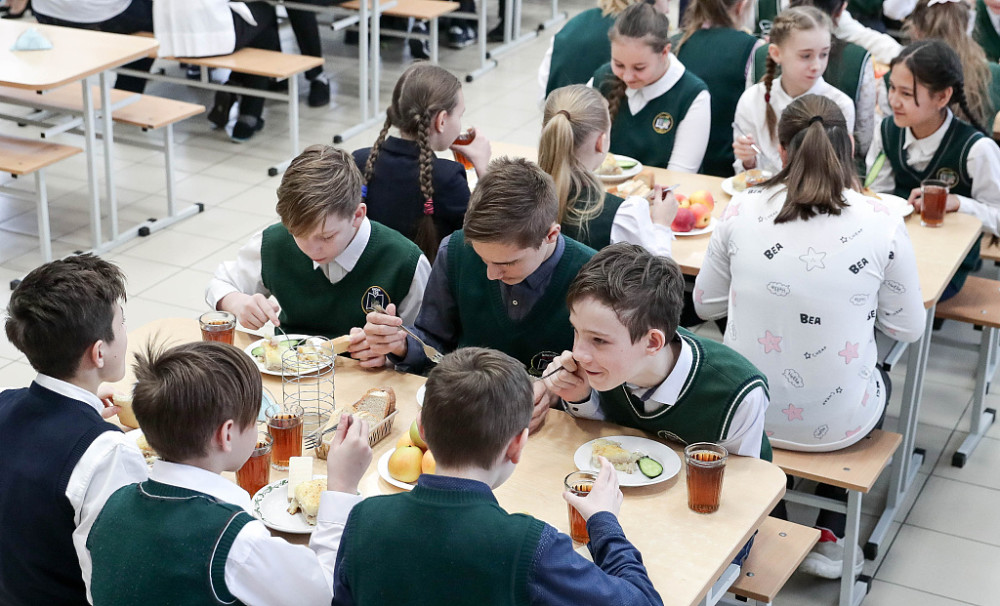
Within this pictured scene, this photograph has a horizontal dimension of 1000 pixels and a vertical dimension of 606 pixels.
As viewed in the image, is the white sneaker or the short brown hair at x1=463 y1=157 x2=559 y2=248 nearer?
the short brown hair at x1=463 y1=157 x2=559 y2=248

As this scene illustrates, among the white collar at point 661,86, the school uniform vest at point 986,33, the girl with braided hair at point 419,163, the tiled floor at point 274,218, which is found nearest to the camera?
the tiled floor at point 274,218

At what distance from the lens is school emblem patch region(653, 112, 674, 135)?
4.28 meters

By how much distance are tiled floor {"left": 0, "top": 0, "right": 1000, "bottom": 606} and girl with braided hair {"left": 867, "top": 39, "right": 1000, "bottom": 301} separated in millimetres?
632

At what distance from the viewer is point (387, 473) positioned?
2191 millimetres

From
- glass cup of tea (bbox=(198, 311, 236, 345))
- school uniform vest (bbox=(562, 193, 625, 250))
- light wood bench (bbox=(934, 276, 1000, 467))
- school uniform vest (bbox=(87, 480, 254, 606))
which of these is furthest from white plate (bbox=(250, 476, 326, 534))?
light wood bench (bbox=(934, 276, 1000, 467))

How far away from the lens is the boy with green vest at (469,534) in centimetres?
159

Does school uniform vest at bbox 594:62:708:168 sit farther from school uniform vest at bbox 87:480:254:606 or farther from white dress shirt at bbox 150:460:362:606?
school uniform vest at bbox 87:480:254:606

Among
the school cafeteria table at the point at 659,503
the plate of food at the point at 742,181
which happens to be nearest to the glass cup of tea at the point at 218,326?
the school cafeteria table at the point at 659,503

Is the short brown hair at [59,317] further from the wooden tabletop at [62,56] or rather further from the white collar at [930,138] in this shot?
the white collar at [930,138]

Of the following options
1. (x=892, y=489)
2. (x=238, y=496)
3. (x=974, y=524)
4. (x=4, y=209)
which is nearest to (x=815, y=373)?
(x=892, y=489)

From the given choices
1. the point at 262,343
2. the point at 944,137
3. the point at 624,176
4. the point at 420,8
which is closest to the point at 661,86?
the point at 624,176

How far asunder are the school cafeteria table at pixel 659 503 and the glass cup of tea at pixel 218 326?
22 centimetres

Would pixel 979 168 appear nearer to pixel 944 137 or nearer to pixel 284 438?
pixel 944 137

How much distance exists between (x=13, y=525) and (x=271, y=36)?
504 cm
